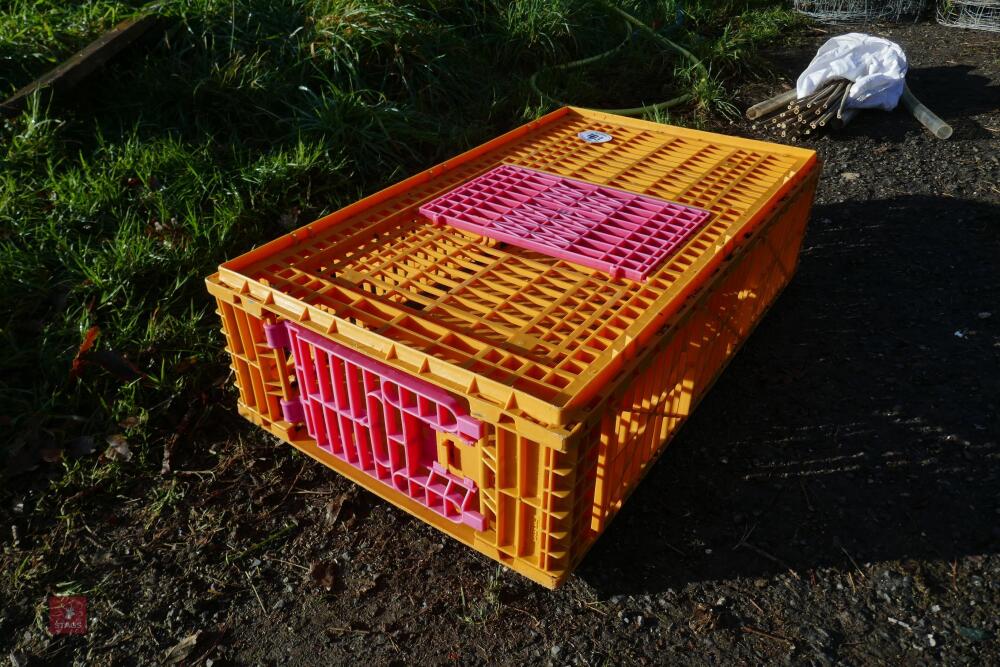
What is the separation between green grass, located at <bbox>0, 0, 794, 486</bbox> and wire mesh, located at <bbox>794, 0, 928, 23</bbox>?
269cm

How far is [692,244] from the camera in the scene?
2314 millimetres

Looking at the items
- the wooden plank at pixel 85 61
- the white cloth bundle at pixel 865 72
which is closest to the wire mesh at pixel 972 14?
the white cloth bundle at pixel 865 72

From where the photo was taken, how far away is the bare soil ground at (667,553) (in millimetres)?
1956

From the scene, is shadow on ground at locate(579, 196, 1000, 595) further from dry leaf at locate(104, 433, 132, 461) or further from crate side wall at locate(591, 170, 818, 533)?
dry leaf at locate(104, 433, 132, 461)

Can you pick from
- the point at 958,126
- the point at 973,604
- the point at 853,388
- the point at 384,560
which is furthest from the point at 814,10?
the point at 384,560

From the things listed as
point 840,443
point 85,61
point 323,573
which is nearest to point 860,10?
point 840,443

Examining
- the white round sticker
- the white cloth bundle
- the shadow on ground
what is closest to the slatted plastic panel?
the shadow on ground

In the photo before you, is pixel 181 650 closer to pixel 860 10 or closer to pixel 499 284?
pixel 499 284

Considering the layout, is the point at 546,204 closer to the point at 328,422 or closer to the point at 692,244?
the point at 692,244

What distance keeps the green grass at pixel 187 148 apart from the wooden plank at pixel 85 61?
9cm

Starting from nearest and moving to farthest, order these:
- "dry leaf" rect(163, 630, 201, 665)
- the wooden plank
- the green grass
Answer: "dry leaf" rect(163, 630, 201, 665), the green grass, the wooden plank

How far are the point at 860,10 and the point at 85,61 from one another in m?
7.12

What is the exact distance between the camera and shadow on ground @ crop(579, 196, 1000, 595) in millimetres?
2186

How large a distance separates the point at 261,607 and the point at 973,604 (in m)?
2.00
